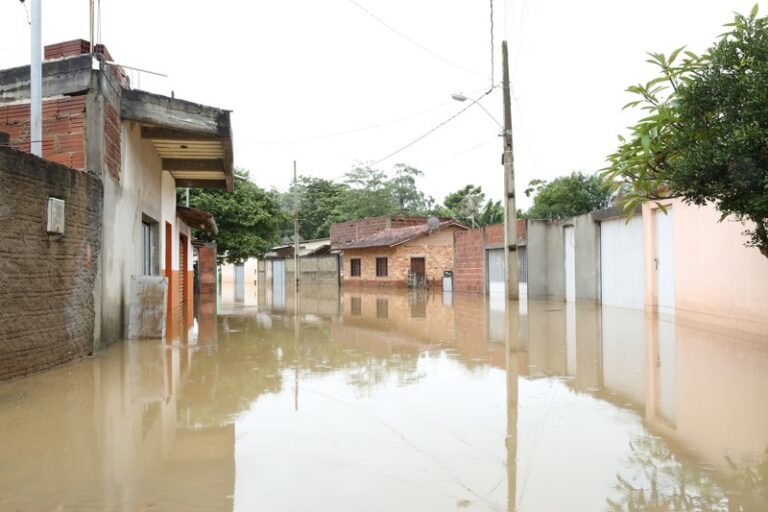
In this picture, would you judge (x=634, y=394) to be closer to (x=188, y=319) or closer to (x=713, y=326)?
(x=713, y=326)

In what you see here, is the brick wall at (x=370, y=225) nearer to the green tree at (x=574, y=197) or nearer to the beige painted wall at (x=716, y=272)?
the green tree at (x=574, y=197)

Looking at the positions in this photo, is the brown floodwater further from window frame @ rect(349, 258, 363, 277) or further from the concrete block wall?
window frame @ rect(349, 258, 363, 277)

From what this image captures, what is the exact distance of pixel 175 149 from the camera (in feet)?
43.8

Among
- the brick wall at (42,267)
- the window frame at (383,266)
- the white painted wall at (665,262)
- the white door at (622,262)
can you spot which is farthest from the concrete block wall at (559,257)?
the window frame at (383,266)

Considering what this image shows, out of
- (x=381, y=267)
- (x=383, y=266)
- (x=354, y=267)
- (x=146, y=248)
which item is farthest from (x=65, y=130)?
→ (x=354, y=267)

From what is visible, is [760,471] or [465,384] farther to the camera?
[465,384]

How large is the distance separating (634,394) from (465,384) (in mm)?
1695

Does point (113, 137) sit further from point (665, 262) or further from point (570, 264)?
point (570, 264)

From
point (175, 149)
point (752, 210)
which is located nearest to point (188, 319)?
point (175, 149)

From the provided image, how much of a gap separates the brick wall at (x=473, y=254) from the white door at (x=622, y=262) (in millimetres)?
6733

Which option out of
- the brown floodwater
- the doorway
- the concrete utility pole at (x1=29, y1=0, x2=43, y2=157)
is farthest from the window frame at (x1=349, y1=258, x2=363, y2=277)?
the concrete utility pole at (x1=29, y1=0, x2=43, y2=157)

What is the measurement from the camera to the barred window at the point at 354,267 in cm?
3969

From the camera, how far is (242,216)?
2728 centimetres

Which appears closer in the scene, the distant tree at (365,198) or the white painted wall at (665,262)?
the white painted wall at (665,262)
